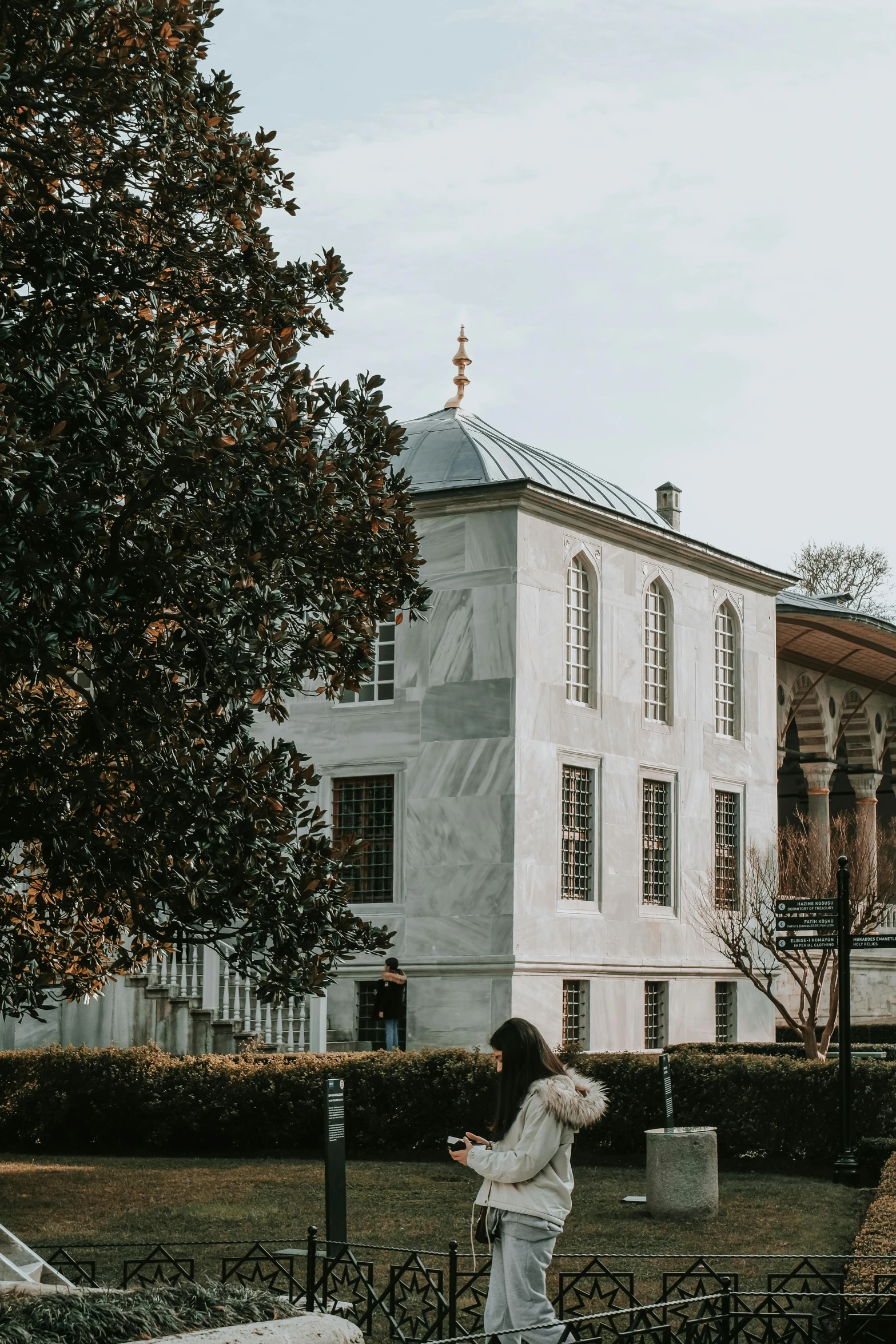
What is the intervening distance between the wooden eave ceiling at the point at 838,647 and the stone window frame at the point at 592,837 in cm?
824

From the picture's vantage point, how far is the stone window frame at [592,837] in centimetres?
2517

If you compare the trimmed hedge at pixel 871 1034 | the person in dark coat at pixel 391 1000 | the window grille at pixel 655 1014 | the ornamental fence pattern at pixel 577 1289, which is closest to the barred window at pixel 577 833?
the window grille at pixel 655 1014

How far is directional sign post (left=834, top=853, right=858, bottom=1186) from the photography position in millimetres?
15641

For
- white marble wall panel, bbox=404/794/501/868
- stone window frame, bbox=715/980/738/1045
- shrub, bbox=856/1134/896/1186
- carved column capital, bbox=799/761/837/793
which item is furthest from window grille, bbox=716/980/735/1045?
shrub, bbox=856/1134/896/1186

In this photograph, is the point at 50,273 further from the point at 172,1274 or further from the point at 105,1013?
the point at 105,1013

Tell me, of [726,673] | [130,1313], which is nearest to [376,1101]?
[130,1313]

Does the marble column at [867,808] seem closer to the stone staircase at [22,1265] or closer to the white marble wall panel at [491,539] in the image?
the white marble wall panel at [491,539]

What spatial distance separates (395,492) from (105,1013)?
45.3ft

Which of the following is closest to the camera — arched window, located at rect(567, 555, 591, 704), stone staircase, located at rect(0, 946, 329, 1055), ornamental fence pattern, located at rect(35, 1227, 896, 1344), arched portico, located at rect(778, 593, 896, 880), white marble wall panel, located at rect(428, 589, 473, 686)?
ornamental fence pattern, located at rect(35, 1227, 896, 1344)

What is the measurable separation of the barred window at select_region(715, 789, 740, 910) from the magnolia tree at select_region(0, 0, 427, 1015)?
19.2 m

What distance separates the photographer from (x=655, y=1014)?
89.9ft

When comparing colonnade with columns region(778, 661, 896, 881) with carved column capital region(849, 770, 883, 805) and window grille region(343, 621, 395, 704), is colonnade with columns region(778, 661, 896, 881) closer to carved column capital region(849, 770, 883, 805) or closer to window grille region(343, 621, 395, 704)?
carved column capital region(849, 770, 883, 805)

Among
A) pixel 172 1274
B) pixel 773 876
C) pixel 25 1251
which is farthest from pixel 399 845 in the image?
pixel 25 1251

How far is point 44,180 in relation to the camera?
994 centimetres
